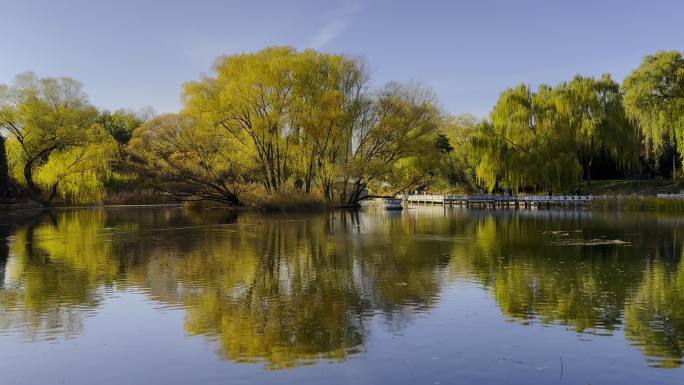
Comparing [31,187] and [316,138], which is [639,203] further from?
[31,187]

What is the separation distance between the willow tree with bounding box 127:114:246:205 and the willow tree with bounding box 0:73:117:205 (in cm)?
905

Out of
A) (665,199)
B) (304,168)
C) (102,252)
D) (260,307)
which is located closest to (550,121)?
(665,199)

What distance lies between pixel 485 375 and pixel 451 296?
16.0 feet

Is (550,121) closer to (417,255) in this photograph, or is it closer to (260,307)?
(417,255)

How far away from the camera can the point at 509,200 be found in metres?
57.3

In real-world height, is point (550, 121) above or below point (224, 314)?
above

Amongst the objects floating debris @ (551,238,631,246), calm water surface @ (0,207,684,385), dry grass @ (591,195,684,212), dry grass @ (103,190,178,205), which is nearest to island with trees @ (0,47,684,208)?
dry grass @ (591,195,684,212)

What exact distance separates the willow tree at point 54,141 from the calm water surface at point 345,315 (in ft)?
137

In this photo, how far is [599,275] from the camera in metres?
14.6

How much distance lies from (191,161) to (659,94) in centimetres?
3672

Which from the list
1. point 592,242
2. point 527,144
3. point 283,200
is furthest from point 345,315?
point 527,144

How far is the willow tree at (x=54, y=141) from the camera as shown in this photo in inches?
2277

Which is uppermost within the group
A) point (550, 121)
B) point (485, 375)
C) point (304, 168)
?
point (550, 121)

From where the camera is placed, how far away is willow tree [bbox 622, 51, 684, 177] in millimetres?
42812
